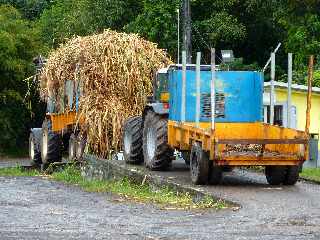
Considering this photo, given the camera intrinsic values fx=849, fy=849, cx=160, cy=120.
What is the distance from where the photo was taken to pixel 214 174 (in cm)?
1719

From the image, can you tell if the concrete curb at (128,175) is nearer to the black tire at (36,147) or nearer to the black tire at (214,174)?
the black tire at (214,174)

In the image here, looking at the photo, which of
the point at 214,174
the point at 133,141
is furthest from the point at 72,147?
the point at 214,174

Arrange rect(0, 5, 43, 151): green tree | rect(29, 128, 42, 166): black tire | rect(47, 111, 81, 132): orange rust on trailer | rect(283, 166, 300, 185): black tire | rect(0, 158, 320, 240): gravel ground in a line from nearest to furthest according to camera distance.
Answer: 1. rect(0, 158, 320, 240): gravel ground
2. rect(283, 166, 300, 185): black tire
3. rect(47, 111, 81, 132): orange rust on trailer
4. rect(29, 128, 42, 166): black tire
5. rect(0, 5, 43, 151): green tree

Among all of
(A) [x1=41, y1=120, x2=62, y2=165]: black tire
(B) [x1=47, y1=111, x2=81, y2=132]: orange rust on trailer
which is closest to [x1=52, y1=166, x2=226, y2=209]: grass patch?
(B) [x1=47, y1=111, x2=81, y2=132]: orange rust on trailer

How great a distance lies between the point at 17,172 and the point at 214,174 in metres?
13.4

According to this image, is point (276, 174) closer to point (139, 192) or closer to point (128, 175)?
point (139, 192)

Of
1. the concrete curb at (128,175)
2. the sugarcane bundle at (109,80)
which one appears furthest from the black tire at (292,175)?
Result: the sugarcane bundle at (109,80)

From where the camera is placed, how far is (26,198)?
17062 millimetres

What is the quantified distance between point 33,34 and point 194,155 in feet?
79.9

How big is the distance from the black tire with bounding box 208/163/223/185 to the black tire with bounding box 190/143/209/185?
0.15m

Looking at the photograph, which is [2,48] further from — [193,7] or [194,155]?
[194,155]

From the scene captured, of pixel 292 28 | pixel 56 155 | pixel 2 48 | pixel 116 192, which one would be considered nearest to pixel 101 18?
pixel 2 48

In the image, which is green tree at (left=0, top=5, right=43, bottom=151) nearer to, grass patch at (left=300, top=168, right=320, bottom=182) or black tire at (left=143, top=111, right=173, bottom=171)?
black tire at (left=143, top=111, right=173, bottom=171)

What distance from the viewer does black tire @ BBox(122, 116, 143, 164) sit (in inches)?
857
